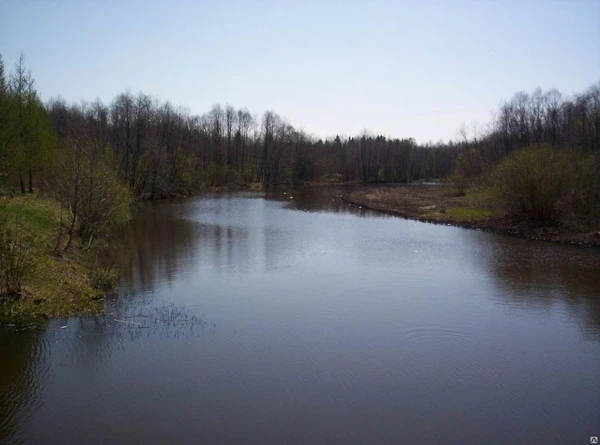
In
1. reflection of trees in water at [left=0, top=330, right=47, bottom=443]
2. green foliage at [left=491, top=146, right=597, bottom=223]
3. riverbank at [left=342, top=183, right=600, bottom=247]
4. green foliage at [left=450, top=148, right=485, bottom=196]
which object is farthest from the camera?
green foliage at [left=450, top=148, right=485, bottom=196]

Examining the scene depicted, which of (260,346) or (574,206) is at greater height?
(574,206)

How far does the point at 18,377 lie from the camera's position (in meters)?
9.12

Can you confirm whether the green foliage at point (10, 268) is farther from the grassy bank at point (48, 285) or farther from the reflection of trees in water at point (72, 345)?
the reflection of trees in water at point (72, 345)

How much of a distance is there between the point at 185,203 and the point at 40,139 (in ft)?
59.6

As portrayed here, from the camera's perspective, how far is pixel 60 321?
11.7m

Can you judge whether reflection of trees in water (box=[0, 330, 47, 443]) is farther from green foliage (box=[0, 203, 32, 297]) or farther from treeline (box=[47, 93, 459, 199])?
treeline (box=[47, 93, 459, 199])

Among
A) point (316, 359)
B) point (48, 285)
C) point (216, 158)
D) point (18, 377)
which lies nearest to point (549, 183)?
point (316, 359)

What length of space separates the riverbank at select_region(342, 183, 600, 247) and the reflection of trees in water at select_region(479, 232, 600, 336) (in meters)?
1.80

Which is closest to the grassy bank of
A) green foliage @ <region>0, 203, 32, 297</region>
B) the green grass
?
Answer: green foliage @ <region>0, 203, 32, 297</region>

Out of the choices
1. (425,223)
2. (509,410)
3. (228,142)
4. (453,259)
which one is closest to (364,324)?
(509,410)

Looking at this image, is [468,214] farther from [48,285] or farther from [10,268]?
[10,268]

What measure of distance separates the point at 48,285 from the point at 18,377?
→ 167 inches

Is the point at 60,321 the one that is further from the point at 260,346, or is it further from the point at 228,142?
the point at 228,142

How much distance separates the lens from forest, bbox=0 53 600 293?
19.1 metres
